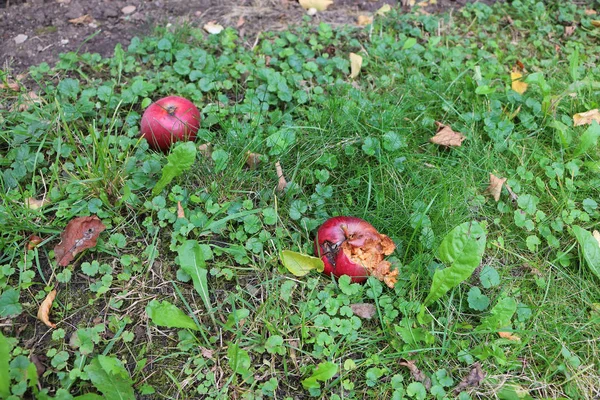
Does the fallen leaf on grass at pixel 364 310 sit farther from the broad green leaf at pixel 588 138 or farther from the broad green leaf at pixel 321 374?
the broad green leaf at pixel 588 138

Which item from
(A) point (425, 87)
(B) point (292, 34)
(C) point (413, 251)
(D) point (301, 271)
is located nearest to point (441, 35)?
(A) point (425, 87)

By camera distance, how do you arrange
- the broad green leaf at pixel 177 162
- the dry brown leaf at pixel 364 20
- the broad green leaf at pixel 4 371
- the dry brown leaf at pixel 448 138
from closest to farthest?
the broad green leaf at pixel 4 371 < the broad green leaf at pixel 177 162 < the dry brown leaf at pixel 448 138 < the dry brown leaf at pixel 364 20

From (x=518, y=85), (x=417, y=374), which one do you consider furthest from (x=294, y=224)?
(x=518, y=85)

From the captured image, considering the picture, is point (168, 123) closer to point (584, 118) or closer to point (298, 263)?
point (298, 263)

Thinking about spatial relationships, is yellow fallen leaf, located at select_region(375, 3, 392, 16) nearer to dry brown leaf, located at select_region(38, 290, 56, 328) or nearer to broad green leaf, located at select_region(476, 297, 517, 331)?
broad green leaf, located at select_region(476, 297, 517, 331)

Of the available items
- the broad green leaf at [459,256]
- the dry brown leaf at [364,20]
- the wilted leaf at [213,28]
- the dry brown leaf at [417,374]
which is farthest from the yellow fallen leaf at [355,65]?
the dry brown leaf at [417,374]

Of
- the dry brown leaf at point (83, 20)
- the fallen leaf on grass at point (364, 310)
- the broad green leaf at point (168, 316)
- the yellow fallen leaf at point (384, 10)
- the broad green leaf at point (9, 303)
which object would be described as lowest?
the fallen leaf on grass at point (364, 310)
